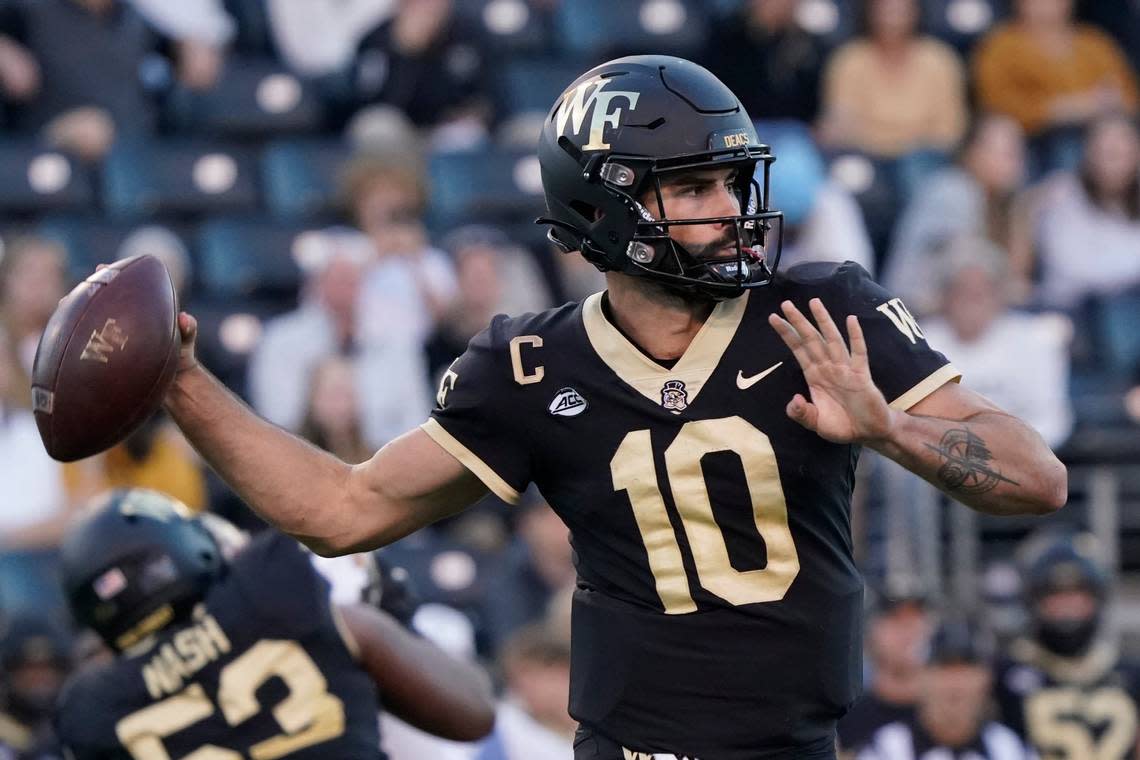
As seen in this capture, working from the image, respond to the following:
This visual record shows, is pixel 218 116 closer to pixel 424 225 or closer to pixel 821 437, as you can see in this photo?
pixel 424 225

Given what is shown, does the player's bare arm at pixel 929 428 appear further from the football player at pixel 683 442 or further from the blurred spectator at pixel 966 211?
the blurred spectator at pixel 966 211

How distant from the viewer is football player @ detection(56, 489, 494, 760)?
169 inches

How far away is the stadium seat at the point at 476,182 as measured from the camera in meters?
9.30

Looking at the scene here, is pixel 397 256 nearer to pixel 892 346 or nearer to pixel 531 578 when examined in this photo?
pixel 531 578

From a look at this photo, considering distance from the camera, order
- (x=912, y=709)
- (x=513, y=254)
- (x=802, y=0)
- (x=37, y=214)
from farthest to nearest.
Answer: (x=802, y=0), (x=37, y=214), (x=513, y=254), (x=912, y=709)

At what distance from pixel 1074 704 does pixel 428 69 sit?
4383mm

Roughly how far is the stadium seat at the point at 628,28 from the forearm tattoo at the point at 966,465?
6866mm

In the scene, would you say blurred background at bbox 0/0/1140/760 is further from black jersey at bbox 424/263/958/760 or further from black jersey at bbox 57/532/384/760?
black jersey at bbox 424/263/958/760

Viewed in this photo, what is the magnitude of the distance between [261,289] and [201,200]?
2.10ft

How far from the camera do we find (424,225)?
9.27 m

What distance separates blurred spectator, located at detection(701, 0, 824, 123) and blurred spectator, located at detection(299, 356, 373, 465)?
303 centimetres

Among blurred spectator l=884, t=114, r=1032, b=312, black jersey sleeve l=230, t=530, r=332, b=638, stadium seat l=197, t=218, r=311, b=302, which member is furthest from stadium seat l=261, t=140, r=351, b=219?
black jersey sleeve l=230, t=530, r=332, b=638

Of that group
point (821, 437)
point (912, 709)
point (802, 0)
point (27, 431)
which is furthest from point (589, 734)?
point (802, 0)

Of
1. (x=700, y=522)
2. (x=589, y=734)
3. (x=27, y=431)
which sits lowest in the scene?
(x=27, y=431)
